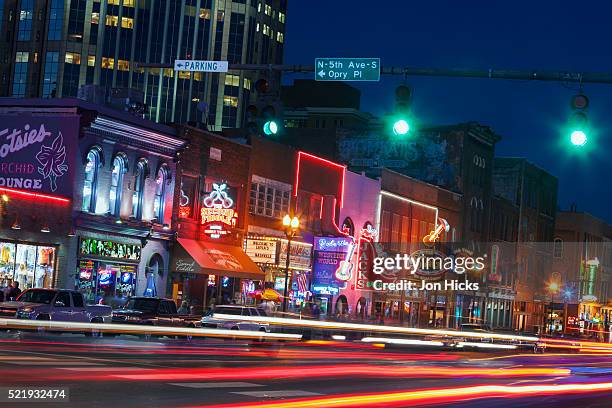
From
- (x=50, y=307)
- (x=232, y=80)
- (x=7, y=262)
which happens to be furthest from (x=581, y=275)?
(x=50, y=307)

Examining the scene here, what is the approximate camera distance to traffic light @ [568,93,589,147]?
21844 millimetres

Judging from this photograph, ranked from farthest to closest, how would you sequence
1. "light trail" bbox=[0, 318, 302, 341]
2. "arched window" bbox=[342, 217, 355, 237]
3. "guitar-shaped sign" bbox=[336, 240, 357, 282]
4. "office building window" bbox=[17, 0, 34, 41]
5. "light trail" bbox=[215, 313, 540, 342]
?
"office building window" bbox=[17, 0, 34, 41] < "arched window" bbox=[342, 217, 355, 237] < "guitar-shaped sign" bbox=[336, 240, 357, 282] < "light trail" bbox=[215, 313, 540, 342] < "light trail" bbox=[0, 318, 302, 341]

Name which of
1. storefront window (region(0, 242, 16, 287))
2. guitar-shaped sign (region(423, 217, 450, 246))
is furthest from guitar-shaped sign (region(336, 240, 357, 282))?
storefront window (region(0, 242, 16, 287))

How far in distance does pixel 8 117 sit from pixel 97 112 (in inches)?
134

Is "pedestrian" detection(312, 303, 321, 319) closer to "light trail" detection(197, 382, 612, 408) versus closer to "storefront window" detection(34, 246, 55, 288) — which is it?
"storefront window" detection(34, 246, 55, 288)

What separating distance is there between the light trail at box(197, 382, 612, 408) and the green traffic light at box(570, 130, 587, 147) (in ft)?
16.6

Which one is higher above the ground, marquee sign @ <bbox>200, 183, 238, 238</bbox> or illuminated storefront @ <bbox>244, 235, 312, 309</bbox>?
marquee sign @ <bbox>200, 183, 238, 238</bbox>

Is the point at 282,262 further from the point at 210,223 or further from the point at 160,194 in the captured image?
the point at 160,194

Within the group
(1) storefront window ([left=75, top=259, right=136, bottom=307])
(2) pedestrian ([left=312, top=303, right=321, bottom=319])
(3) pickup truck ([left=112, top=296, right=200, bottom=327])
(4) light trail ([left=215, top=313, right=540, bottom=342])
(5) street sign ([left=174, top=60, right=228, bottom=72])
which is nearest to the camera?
(5) street sign ([left=174, top=60, right=228, bottom=72])

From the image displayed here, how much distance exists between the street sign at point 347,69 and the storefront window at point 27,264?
62.8 feet

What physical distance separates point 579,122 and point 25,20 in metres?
127

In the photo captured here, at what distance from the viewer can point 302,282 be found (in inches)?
2180

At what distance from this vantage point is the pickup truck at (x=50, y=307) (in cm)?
3247

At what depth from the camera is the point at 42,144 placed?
133ft
